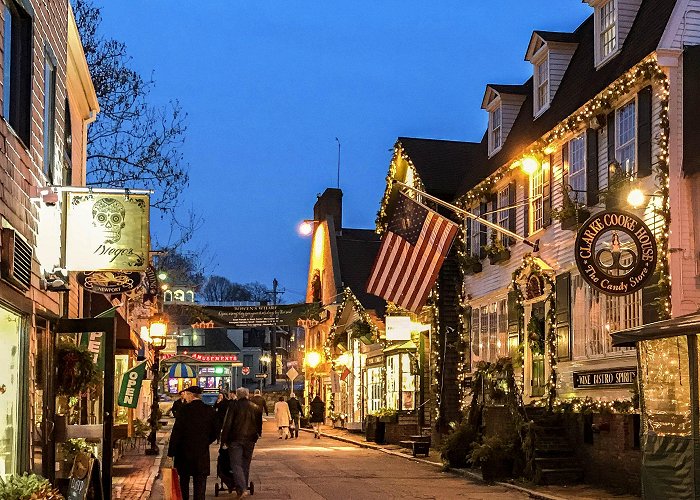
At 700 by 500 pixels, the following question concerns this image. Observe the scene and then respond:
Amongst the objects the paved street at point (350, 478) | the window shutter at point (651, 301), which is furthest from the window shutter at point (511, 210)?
the window shutter at point (651, 301)

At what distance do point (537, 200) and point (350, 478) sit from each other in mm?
7975

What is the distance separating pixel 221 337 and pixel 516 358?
272 feet

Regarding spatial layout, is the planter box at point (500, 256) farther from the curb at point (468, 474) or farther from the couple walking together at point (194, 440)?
the couple walking together at point (194, 440)

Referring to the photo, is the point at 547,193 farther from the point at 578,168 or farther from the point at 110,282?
the point at 110,282

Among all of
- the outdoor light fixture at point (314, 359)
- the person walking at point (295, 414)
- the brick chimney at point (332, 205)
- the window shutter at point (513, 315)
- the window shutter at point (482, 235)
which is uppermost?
the brick chimney at point (332, 205)

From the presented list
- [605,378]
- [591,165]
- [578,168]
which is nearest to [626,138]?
[591,165]

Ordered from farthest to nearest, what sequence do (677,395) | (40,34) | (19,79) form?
Result: (677,395), (40,34), (19,79)

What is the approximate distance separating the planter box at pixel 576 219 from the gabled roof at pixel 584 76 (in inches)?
88.4

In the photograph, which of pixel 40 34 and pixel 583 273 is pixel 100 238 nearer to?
pixel 40 34

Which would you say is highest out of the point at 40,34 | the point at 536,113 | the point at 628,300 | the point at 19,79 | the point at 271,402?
the point at 536,113

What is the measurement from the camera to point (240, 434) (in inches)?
652

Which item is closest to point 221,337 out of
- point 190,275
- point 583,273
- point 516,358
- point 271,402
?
point 271,402

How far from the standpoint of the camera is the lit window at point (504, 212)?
2616 cm

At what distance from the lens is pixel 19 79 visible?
9758 mm
